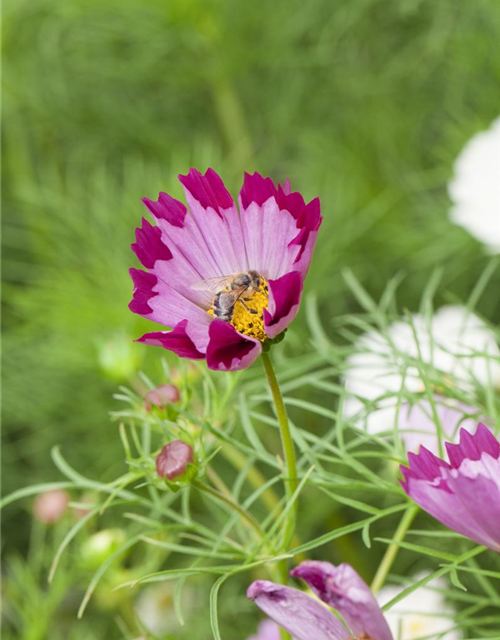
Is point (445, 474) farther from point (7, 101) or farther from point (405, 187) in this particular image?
point (7, 101)

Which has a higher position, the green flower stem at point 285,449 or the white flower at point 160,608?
the green flower stem at point 285,449

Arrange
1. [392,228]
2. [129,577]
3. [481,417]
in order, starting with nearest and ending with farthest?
[481,417]
[129,577]
[392,228]

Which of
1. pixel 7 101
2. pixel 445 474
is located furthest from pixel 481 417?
pixel 7 101

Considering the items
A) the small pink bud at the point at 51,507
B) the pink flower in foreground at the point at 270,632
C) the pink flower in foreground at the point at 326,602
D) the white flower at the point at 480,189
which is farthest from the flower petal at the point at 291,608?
the white flower at the point at 480,189

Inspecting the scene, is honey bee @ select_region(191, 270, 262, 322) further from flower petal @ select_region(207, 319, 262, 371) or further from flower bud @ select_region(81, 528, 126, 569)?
flower bud @ select_region(81, 528, 126, 569)

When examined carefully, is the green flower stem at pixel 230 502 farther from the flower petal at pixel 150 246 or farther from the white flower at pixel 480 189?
the white flower at pixel 480 189
